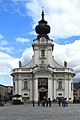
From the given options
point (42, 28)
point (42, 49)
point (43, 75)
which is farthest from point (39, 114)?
point (42, 28)

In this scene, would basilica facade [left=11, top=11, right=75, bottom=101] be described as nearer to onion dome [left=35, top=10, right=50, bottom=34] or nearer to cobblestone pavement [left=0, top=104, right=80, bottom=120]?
onion dome [left=35, top=10, right=50, bottom=34]

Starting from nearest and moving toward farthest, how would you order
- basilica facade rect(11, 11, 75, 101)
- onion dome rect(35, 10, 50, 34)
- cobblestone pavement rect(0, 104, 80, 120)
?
cobblestone pavement rect(0, 104, 80, 120)
basilica facade rect(11, 11, 75, 101)
onion dome rect(35, 10, 50, 34)

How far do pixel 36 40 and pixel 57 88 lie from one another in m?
14.6

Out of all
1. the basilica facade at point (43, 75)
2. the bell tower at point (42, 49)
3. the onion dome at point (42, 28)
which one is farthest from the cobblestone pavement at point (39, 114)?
the onion dome at point (42, 28)

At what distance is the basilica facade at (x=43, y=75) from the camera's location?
318ft

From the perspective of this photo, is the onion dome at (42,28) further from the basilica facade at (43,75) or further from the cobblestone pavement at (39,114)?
the cobblestone pavement at (39,114)

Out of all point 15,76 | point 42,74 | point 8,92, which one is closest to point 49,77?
point 42,74

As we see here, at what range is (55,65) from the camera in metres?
100

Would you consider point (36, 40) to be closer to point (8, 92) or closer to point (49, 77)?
point (49, 77)

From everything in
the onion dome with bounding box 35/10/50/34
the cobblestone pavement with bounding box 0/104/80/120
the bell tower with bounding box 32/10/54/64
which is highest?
the onion dome with bounding box 35/10/50/34

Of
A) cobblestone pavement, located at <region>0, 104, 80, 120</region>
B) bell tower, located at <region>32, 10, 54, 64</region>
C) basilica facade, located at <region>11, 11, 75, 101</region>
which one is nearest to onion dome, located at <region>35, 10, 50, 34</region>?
basilica facade, located at <region>11, 11, 75, 101</region>

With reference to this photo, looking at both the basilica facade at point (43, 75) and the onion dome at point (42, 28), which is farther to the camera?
the onion dome at point (42, 28)

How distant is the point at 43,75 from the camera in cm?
9694

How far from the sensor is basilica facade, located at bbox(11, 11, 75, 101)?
3816 inches
